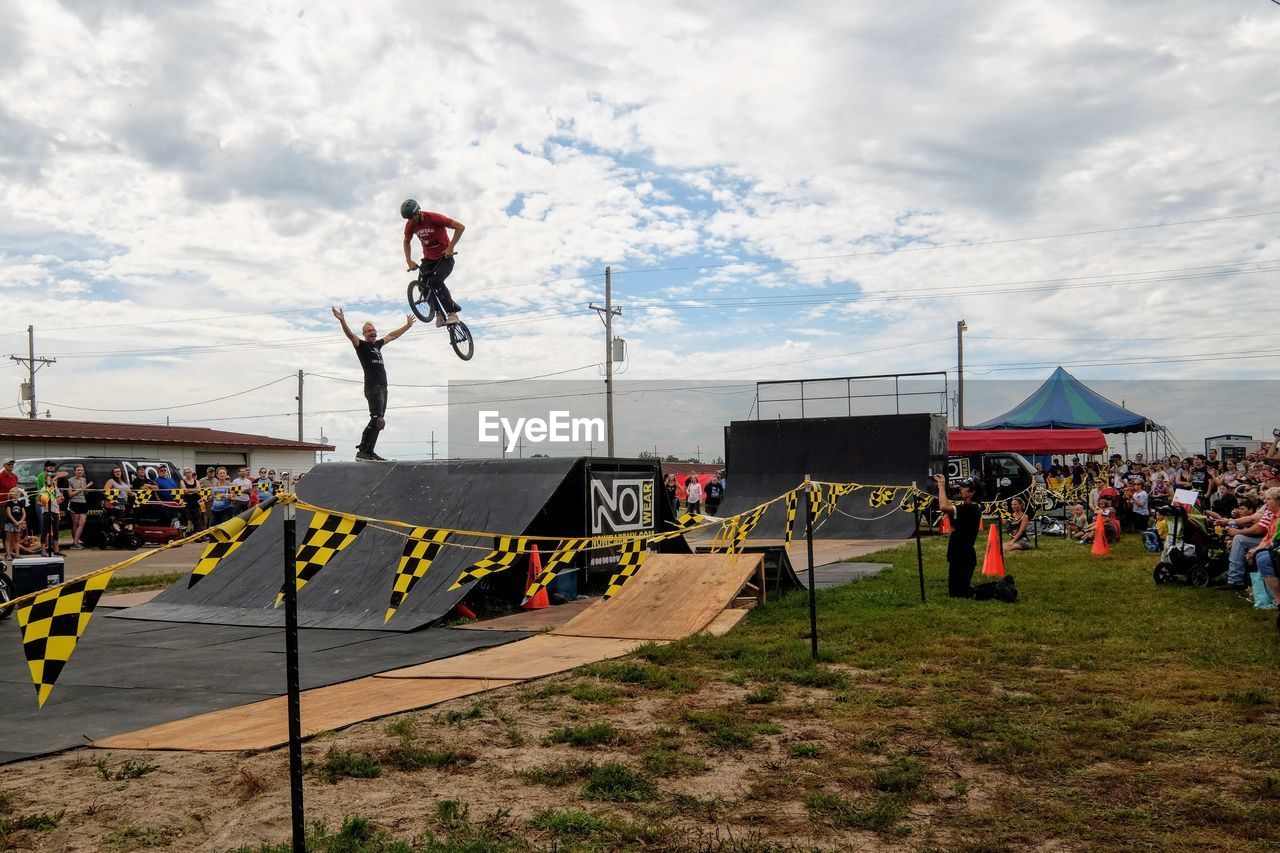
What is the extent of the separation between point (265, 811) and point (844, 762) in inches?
117

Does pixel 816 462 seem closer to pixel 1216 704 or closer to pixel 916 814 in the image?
pixel 1216 704

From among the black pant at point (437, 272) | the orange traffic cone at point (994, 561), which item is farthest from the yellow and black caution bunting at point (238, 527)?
the orange traffic cone at point (994, 561)

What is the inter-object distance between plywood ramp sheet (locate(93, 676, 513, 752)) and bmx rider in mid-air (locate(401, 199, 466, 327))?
872 cm

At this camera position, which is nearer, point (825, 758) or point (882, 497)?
point (825, 758)

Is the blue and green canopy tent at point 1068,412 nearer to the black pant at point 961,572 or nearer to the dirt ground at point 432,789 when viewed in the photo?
the black pant at point 961,572

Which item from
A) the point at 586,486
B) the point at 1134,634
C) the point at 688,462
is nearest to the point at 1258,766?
the point at 1134,634

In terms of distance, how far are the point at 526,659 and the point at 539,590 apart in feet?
12.3

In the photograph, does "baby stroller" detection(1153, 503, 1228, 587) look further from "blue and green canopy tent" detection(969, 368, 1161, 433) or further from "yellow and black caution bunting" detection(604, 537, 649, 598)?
"blue and green canopy tent" detection(969, 368, 1161, 433)

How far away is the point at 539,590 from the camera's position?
1241 centimetres

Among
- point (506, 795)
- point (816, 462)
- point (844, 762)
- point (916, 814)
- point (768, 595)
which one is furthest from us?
point (816, 462)

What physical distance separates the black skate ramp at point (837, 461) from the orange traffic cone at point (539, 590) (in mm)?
12739

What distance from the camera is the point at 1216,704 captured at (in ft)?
21.1

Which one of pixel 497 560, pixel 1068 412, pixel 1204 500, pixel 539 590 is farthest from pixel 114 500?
pixel 1068 412

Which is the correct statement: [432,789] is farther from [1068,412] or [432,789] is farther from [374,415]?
[1068,412]
